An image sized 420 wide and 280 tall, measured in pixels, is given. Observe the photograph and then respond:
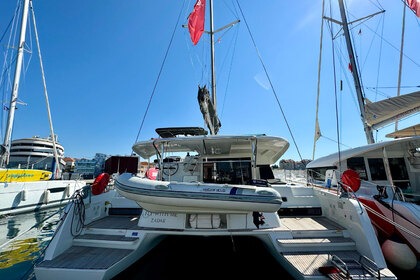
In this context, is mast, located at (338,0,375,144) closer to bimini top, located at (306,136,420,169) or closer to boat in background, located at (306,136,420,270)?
bimini top, located at (306,136,420,169)

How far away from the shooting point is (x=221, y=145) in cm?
562

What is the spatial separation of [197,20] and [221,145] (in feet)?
20.1

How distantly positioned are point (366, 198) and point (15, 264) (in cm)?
763

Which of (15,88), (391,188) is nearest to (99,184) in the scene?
(391,188)

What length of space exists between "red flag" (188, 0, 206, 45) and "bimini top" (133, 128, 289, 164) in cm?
497

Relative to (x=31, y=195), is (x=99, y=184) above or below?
above

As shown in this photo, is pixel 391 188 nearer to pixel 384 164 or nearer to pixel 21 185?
pixel 384 164

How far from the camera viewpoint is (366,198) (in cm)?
493

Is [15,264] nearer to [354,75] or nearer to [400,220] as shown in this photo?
[400,220]

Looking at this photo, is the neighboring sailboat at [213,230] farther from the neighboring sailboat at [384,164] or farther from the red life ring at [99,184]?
the neighboring sailboat at [384,164]

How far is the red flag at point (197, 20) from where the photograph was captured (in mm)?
8727

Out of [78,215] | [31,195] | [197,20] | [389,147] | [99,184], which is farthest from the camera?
[31,195]

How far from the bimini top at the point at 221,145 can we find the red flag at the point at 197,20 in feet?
16.3

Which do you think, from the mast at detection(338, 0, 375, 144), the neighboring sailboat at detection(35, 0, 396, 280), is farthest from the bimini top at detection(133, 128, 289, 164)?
the mast at detection(338, 0, 375, 144)
